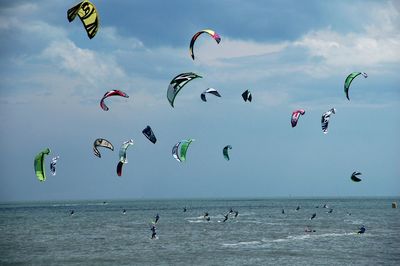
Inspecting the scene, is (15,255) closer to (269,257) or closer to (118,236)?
(118,236)

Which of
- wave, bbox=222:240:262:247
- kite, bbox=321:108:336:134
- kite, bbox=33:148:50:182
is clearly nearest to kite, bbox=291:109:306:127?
kite, bbox=321:108:336:134

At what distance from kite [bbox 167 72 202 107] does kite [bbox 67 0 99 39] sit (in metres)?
6.40

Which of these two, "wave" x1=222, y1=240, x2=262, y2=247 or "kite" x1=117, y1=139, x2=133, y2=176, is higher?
"kite" x1=117, y1=139, x2=133, y2=176

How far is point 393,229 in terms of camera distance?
56.6 metres

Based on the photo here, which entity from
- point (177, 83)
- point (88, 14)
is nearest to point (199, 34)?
point (177, 83)

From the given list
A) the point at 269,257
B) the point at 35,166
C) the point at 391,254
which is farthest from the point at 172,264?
the point at 391,254

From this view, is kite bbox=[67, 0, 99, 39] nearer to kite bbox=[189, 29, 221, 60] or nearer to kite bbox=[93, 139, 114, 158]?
kite bbox=[189, 29, 221, 60]

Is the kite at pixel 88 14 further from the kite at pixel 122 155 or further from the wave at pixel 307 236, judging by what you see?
the wave at pixel 307 236

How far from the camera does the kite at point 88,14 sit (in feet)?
78.0

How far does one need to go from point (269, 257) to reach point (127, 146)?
11.8 metres

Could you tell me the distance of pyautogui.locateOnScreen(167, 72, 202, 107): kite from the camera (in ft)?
95.9

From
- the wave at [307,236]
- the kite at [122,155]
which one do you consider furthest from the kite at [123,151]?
the wave at [307,236]

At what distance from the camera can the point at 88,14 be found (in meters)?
24.0

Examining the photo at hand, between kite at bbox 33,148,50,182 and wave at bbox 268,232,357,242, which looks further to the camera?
wave at bbox 268,232,357,242
